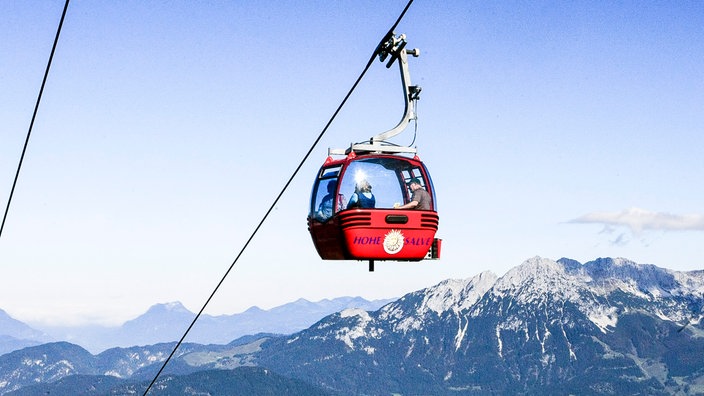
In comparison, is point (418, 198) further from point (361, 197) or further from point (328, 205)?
point (328, 205)

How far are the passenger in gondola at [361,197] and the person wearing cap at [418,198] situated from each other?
75cm

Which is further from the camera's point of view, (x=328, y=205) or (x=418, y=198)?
(x=328, y=205)

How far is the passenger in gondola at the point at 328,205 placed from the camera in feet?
74.6

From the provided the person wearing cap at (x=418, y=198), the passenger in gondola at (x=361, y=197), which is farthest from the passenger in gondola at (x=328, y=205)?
the person wearing cap at (x=418, y=198)

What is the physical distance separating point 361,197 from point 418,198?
1.40m

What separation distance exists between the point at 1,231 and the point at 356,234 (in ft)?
27.0

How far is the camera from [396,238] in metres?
21.9

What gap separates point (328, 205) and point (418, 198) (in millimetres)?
2305

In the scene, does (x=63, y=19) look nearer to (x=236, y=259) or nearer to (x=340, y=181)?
(x=236, y=259)

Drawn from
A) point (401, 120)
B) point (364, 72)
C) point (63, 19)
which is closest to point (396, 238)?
point (401, 120)

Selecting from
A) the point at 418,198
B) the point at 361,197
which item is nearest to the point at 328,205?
the point at 361,197

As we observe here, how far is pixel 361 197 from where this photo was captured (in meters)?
22.2

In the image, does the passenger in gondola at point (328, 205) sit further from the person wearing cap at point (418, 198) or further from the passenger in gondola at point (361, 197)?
the person wearing cap at point (418, 198)

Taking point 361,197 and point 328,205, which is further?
point 328,205
